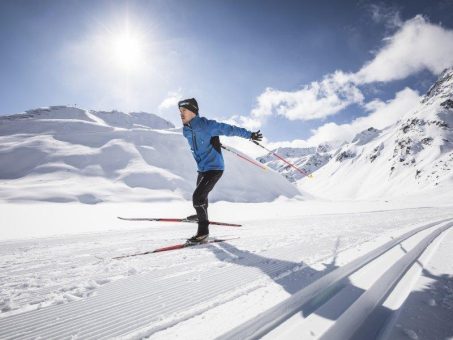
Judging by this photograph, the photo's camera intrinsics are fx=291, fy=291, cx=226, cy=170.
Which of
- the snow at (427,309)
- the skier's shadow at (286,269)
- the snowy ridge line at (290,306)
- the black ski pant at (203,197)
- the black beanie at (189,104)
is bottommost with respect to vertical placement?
the snow at (427,309)

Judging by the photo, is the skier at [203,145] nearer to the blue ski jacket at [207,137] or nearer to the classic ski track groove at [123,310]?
the blue ski jacket at [207,137]

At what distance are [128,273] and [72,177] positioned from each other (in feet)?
110

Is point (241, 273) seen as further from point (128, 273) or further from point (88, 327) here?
point (88, 327)

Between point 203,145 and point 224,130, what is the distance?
463mm

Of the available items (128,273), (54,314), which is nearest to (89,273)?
(128,273)

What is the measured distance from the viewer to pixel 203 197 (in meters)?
5.16

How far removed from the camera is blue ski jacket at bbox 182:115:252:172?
5.15 meters

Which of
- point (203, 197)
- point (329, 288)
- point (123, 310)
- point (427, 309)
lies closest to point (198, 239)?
point (203, 197)

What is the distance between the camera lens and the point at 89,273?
9.31 feet

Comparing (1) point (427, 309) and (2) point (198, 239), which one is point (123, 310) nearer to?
(1) point (427, 309)

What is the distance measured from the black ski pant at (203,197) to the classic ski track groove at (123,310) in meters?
2.33

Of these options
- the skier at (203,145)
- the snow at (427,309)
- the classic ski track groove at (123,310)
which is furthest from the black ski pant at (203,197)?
the snow at (427,309)

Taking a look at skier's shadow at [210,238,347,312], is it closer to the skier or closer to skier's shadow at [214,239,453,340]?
skier's shadow at [214,239,453,340]

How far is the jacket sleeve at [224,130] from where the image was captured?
16.9ft
